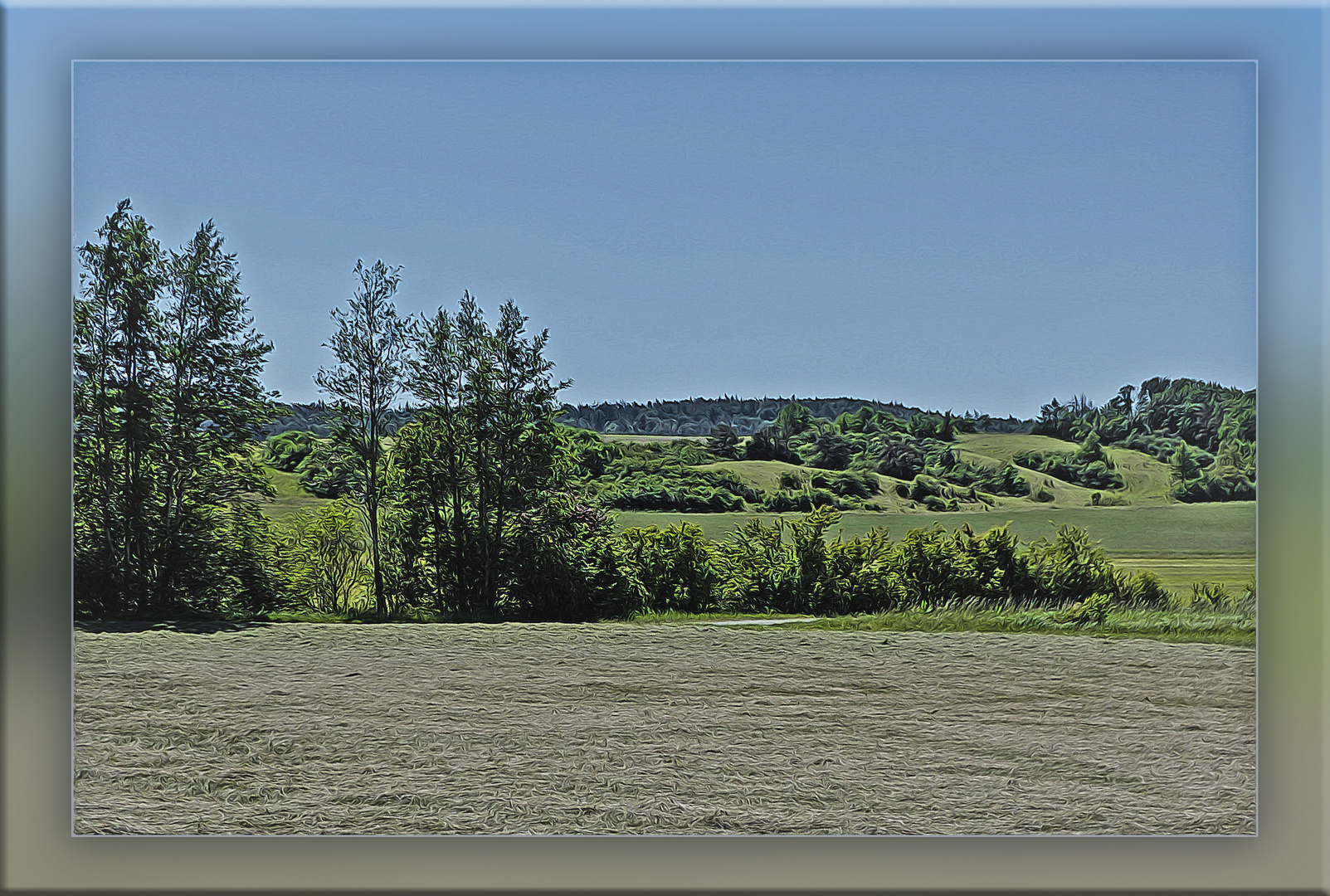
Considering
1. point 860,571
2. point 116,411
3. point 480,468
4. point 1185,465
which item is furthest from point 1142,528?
point 116,411

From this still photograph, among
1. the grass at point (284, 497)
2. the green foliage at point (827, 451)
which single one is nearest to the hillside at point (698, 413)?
the green foliage at point (827, 451)

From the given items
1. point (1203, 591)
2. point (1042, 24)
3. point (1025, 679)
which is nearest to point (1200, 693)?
point (1203, 591)

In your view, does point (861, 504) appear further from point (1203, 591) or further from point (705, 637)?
point (1203, 591)

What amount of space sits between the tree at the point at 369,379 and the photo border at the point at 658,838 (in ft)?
3.89

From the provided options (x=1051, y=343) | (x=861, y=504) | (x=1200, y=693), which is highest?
(x=1051, y=343)

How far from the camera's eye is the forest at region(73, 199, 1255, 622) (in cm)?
445

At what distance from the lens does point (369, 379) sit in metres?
4.61

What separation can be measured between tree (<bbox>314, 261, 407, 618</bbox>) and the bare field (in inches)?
27.6

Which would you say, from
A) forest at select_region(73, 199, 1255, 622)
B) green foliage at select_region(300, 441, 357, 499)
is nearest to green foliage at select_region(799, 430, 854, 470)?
forest at select_region(73, 199, 1255, 622)

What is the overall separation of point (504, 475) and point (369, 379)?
88 cm

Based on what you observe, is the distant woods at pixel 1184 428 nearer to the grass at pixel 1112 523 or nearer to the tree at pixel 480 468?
the grass at pixel 1112 523

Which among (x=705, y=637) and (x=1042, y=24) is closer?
(x=1042, y=24)

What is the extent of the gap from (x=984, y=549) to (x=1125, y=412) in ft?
3.26

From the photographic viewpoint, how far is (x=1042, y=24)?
422 centimetres
